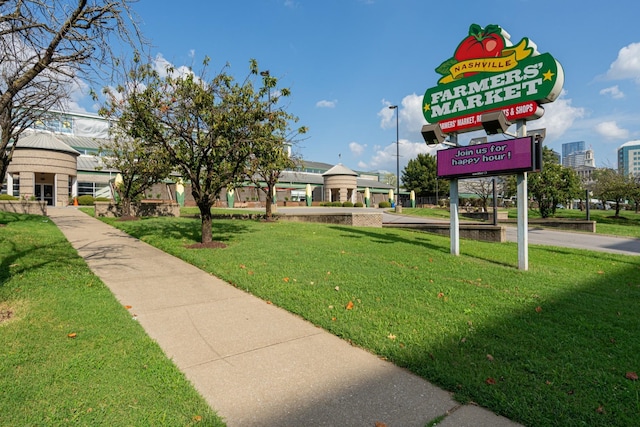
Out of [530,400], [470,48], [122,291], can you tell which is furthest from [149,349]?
[470,48]

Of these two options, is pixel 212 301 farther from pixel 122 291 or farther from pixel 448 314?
pixel 448 314

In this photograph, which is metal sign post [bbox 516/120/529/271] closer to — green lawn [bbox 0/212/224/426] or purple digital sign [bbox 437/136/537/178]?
purple digital sign [bbox 437/136/537/178]

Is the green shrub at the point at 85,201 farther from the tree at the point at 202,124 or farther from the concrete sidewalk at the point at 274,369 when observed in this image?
the concrete sidewalk at the point at 274,369

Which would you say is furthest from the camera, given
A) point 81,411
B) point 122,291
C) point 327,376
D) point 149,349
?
point 122,291

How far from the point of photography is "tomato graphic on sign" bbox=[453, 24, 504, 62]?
27.6ft

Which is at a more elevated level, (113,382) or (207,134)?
(207,134)

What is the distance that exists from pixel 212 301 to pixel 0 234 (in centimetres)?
893

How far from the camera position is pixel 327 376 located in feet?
10.6

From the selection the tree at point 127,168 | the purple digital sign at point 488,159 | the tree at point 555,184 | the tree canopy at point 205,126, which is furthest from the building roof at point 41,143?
the tree at point 555,184

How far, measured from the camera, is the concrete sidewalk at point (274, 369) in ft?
8.73

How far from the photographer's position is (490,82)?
8.52 metres

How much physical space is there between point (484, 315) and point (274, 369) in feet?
9.80

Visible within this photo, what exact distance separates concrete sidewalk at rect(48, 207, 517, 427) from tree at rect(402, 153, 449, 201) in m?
61.3

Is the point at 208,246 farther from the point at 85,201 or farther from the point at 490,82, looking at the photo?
the point at 85,201
